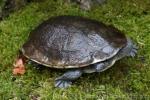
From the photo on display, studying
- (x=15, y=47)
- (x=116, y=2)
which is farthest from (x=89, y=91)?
(x=116, y=2)

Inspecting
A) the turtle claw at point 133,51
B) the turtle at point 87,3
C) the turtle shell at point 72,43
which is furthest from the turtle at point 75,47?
the turtle at point 87,3

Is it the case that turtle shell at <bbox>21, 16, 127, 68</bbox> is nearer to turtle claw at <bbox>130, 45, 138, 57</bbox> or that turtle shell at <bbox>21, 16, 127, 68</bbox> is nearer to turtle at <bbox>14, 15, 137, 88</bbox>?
turtle at <bbox>14, 15, 137, 88</bbox>

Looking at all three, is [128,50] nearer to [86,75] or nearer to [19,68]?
[86,75]

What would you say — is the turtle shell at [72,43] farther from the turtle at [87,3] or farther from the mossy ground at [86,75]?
the turtle at [87,3]

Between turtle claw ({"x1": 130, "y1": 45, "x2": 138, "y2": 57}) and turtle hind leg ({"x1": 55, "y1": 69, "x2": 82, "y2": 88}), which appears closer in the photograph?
turtle hind leg ({"x1": 55, "y1": 69, "x2": 82, "y2": 88})

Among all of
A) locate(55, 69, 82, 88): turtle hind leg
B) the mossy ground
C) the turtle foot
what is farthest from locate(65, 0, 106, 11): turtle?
locate(55, 69, 82, 88): turtle hind leg

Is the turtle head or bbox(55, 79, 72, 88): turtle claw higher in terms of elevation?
the turtle head
